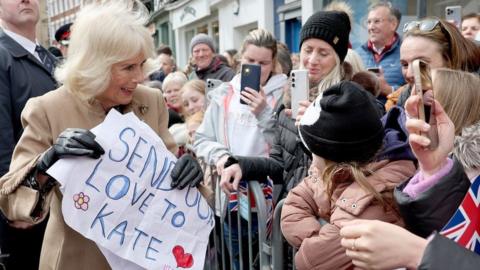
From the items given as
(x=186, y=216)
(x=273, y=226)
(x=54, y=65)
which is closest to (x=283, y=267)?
(x=273, y=226)

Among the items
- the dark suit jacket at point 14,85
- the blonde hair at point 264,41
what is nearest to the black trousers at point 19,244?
the dark suit jacket at point 14,85

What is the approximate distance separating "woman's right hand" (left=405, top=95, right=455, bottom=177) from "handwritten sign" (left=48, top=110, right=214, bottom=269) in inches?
43.5

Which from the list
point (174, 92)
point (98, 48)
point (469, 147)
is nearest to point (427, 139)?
point (469, 147)

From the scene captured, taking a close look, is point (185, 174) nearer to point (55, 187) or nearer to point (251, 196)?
point (55, 187)

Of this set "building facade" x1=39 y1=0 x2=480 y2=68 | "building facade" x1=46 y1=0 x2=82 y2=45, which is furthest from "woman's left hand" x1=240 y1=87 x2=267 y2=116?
"building facade" x1=46 y1=0 x2=82 y2=45

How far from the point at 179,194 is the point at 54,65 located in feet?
4.85

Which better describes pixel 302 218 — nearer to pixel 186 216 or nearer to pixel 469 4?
pixel 186 216

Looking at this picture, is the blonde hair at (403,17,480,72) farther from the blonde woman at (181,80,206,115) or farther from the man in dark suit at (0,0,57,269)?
the blonde woman at (181,80,206,115)

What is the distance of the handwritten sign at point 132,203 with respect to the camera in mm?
1907

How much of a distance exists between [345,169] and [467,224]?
1.73ft

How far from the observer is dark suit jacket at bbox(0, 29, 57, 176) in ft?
8.42

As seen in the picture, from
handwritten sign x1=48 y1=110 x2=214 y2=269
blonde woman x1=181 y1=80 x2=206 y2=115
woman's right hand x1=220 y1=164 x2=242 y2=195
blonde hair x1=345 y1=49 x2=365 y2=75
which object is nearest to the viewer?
handwritten sign x1=48 y1=110 x2=214 y2=269

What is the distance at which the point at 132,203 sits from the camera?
201 cm

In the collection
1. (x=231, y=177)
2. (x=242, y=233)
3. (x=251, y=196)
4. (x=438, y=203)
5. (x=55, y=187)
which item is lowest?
(x=242, y=233)
